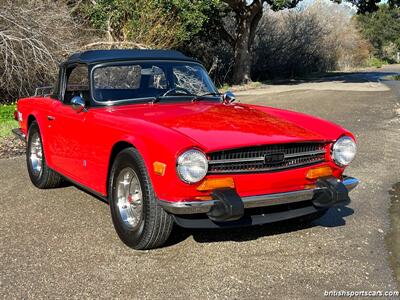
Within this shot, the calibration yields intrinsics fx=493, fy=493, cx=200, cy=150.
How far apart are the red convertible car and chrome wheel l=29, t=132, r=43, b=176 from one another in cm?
71

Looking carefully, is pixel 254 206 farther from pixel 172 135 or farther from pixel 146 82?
pixel 146 82

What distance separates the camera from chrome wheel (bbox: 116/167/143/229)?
3947 millimetres

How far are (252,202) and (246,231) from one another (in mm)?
876

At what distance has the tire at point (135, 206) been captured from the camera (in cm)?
370

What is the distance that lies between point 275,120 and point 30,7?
11.6 m

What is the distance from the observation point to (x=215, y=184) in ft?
11.7

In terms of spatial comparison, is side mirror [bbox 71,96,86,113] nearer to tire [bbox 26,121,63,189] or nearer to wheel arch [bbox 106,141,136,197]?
wheel arch [bbox 106,141,136,197]

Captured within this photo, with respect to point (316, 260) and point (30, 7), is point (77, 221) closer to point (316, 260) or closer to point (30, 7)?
point (316, 260)

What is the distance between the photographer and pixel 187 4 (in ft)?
67.4

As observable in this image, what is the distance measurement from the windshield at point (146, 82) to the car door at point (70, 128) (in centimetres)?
19

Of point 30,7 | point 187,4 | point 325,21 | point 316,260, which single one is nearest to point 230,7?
point 187,4

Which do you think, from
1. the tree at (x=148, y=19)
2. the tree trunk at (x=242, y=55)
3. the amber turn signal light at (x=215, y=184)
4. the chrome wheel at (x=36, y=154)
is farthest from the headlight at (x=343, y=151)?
the tree trunk at (x=242, y=55)

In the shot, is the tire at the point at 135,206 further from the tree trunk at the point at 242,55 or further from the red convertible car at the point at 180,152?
the tree trunk at the point at 242,55

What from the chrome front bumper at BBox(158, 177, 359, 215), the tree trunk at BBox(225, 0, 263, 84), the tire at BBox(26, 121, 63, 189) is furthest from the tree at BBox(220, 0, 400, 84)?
the chrome front bumper at BBox(158, 177, 359, 215)
